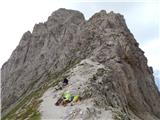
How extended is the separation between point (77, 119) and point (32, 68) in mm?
123298

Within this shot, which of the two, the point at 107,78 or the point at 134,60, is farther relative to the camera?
the point at 134,60

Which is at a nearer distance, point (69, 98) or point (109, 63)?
point (69, 98)

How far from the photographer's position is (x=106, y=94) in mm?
103688

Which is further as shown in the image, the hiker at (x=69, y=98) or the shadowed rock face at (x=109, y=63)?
the shadowed rock face at (x=109, y=63)

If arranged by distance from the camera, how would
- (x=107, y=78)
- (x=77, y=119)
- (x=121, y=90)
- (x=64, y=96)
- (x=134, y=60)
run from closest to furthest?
(x=77, y=119) → (x=64, y=96) → (x=107, y=78) → (x=121, y=90) → (x=134, y=60)

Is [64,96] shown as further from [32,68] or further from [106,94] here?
[32,68]

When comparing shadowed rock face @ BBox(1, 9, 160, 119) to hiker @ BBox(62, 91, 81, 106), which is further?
shadowed rock face @ BBox(1, 9, 160, 119)

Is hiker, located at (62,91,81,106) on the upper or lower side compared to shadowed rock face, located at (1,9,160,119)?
lower

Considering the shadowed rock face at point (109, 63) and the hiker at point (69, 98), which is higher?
the shadowed rock face at point (109, 63)

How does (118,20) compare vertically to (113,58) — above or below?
above

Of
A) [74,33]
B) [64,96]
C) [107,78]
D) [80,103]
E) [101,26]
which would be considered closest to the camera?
[80,103]

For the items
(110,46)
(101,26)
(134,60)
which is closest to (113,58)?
(110,46)

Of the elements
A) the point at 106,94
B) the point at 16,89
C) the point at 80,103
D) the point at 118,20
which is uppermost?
the point at 118,20

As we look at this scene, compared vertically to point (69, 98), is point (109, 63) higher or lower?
higher
